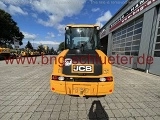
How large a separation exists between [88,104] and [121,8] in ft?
51.9

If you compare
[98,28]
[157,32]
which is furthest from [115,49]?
[98,28]

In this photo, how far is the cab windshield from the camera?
6.40m

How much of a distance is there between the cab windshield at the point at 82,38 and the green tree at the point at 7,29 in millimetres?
44807

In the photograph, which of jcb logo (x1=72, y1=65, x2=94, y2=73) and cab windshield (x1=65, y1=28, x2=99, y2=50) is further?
cab windshield (x1=65, y1=28, x2=99, y2=50)

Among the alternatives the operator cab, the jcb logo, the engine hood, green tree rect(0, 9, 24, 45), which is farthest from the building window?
green tree rect(0, 9, 24, 45)

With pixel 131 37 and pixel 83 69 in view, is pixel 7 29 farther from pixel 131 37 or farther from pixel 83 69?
pixel 83 69

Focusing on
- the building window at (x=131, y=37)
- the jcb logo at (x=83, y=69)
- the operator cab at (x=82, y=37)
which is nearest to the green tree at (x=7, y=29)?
the building window at (x=131, y=37)

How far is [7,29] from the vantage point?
157ft

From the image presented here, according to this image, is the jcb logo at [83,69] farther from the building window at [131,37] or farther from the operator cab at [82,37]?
the building window at [131,37]

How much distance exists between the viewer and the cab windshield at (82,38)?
6.40 metres

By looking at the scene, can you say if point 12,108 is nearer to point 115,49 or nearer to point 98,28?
point 98,28

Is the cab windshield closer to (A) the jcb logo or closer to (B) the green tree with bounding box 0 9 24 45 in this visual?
(A) the jcb logo

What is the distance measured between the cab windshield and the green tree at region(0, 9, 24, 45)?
44807 millimetres

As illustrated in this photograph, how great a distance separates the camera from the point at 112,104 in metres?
4.95
